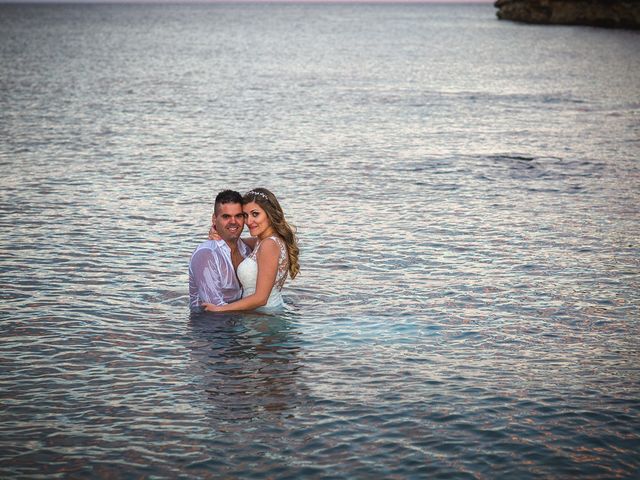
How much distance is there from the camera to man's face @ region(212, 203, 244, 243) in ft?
34.9

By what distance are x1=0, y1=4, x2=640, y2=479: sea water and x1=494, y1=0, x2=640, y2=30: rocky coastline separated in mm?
98700

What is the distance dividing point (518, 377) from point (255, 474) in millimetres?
3523

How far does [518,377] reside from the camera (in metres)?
9.84

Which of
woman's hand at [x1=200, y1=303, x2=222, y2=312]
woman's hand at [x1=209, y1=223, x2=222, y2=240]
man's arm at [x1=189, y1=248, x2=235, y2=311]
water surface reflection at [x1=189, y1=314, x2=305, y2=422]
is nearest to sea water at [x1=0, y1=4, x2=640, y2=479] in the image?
water surface reflection at [x1=189, y1=314, x2=305, y2=422]

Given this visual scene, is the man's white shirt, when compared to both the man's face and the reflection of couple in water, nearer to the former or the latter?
the reflection of couple in water

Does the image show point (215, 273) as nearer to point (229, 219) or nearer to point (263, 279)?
point (263, 279)

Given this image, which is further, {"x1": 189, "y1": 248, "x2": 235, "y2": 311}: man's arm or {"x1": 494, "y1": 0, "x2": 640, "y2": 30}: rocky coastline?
{"x1": 494, "y1": 0, "x2": 640, "y2": 30}: rocky coastline

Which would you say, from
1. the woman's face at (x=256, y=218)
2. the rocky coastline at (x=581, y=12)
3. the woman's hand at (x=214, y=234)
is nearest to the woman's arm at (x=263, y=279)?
the woman's face at (x=256, y=218)

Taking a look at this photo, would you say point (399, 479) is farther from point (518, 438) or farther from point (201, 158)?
point (201, 158)

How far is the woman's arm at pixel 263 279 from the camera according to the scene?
1073 cm

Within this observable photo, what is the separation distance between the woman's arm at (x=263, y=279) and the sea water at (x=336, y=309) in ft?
1.24

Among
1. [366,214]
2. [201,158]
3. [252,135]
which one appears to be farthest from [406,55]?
[366,214]

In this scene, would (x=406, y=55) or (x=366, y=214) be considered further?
(x=406, y=55)

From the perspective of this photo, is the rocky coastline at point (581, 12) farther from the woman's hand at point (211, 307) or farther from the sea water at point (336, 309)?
Result: the woman's hand at point (211, 307)
